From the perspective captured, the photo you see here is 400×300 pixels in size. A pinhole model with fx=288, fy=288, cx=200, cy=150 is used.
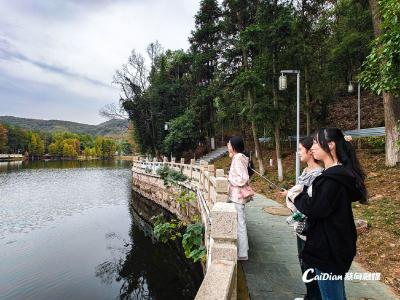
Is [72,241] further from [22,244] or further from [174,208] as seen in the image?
[174,208]

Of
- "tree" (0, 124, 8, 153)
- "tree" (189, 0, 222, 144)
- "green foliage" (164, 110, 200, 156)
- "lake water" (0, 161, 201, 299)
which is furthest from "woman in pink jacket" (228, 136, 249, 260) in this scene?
"tree" (0, 124, 8, 153)

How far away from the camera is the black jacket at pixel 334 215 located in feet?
7.76

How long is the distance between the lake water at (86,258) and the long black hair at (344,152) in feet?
24.0

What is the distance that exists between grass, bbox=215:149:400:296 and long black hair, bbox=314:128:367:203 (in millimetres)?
2756

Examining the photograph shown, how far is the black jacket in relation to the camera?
2.37m

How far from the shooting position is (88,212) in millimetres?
19875

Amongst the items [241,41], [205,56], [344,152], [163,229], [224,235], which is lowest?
[163,229]

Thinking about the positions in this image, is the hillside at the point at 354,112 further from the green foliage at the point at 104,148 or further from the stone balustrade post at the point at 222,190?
the green foliage at the point at 104,148

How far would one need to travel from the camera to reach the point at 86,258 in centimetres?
1170

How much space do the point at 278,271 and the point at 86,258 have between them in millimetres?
9356

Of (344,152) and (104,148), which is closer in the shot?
(344,152)

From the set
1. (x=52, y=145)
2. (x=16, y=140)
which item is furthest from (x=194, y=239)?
(x=52, y=145)

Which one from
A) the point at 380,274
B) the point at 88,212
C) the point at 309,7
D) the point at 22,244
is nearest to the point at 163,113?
the point at 88,212

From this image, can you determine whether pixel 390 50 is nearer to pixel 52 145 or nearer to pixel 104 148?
pixel 52 145
